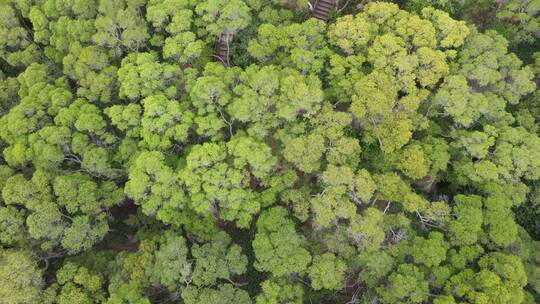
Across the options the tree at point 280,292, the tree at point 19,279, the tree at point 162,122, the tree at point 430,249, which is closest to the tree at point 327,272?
the tree at point 280,292

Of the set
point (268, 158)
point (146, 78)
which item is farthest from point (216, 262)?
point (146, 78)

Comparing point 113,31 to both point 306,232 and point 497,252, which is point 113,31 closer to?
point 306,232

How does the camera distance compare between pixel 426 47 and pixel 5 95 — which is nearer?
pixel 426 47

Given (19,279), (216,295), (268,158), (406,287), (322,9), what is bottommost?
(19,279)

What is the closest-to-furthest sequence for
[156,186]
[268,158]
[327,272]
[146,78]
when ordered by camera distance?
[327,272]
[156,186]
[268,158]
[146,78]

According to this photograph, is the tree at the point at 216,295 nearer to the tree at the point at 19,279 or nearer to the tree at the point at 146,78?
the tree at the point at 19,279

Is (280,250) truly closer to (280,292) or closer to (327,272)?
(280,292)

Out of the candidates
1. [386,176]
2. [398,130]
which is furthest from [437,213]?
[398,130]
